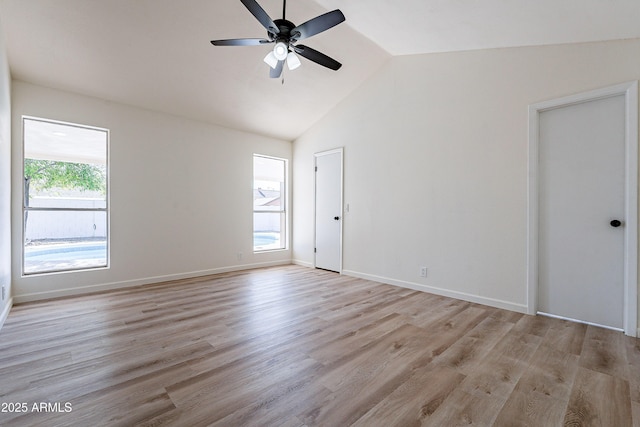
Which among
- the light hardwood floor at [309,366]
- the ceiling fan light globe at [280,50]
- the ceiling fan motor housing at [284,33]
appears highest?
the ceiling fan motor housing at [284,33]

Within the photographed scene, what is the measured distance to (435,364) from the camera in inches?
84.3

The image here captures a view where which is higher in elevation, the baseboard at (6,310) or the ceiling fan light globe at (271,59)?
the ceiling fan light globe at (271,59)

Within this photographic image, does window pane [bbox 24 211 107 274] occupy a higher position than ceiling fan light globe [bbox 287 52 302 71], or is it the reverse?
ceiling fan light globe [bbox 287 52 302 71]

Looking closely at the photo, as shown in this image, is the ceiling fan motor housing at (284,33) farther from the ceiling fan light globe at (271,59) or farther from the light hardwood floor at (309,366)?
the light hardwood floor at (309,366)

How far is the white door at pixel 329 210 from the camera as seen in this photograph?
530 cm

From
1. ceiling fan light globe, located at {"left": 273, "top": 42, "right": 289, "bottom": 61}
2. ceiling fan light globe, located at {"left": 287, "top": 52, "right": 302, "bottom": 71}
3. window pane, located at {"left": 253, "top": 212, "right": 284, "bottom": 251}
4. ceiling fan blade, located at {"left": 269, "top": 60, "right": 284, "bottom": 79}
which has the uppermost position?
ceiling fan blade, located at {"left": 269, "top": 60, "right": 284, "bottom": 79}

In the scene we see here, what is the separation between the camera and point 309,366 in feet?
6.85

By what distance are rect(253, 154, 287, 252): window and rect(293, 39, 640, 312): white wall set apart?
5.39 feet

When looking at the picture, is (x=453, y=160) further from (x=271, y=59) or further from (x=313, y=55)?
(x=271, y=59)

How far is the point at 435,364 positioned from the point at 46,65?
4939 millimetres

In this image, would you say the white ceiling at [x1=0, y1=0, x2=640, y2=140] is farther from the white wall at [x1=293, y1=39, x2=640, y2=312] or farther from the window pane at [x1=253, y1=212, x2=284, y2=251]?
the window pane at [x1=253, y1=212, x2=284, y2=251]

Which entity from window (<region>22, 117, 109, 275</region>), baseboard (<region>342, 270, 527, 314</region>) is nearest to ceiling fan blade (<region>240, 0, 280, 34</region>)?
window (<region>22, 117, 109, 275</region>)

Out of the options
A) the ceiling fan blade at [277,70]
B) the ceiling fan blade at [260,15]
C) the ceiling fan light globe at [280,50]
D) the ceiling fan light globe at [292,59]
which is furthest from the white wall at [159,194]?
the ceiling fan blade at [260,15]

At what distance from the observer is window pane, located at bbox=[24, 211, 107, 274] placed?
365 cm
